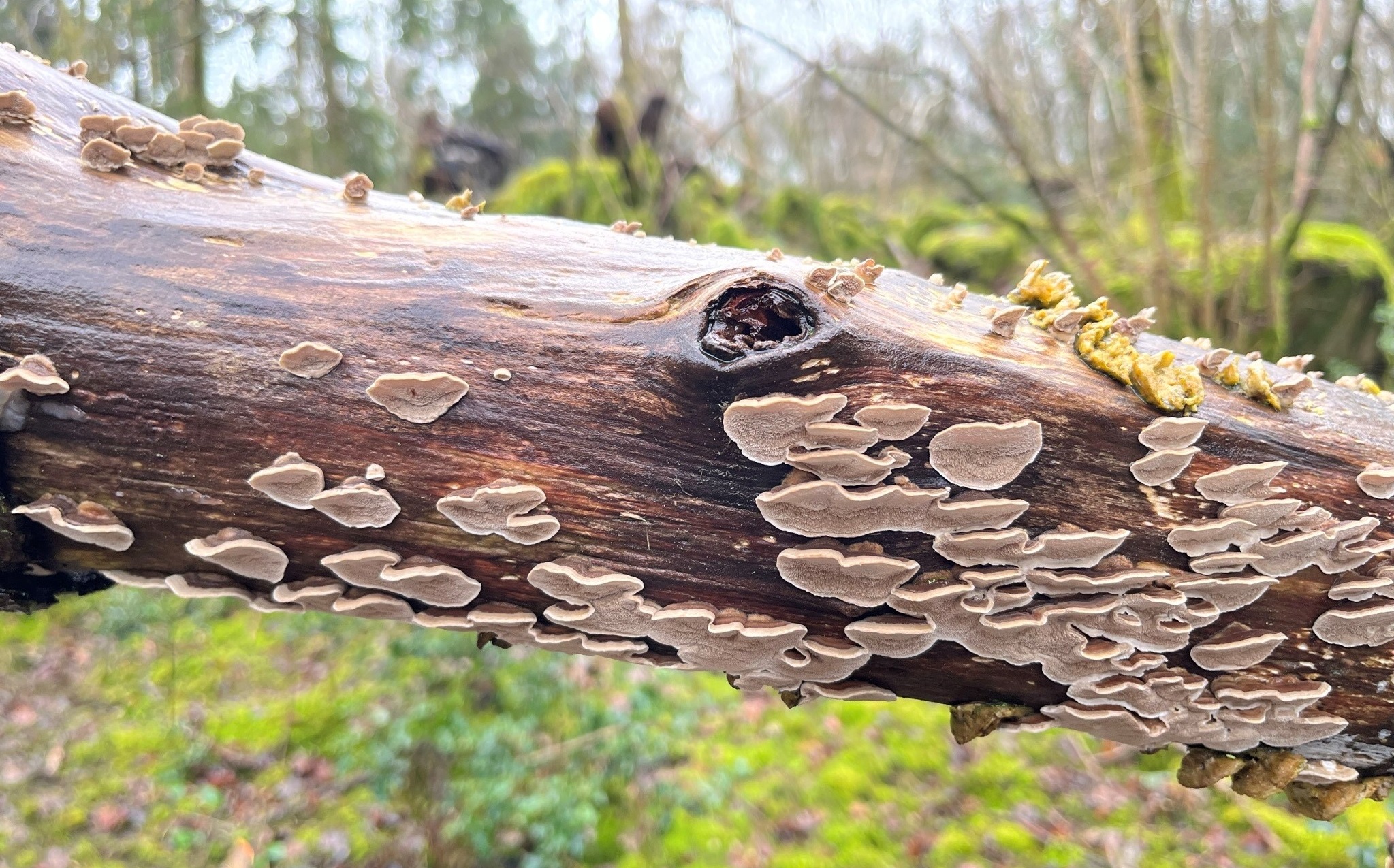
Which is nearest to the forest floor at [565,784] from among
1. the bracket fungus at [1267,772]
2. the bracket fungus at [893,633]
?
the bracket fungus at [1267,772]

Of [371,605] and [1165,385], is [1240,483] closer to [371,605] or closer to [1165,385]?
[1165,385]

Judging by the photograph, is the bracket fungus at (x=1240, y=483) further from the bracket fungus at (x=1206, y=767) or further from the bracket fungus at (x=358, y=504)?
the bracket fungus at (x=358, y=504)

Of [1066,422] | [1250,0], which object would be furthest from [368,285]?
[1250,0]

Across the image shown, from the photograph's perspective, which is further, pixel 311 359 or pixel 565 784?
pixel 565 784

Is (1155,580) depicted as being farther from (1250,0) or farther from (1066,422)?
(1250,0)

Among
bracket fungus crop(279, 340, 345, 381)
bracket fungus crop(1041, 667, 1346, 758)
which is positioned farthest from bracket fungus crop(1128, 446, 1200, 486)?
bracket fungus crop(279, 340, 345, 381)

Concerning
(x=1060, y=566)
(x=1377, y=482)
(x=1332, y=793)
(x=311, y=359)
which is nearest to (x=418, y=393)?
(x=311, y=359)
